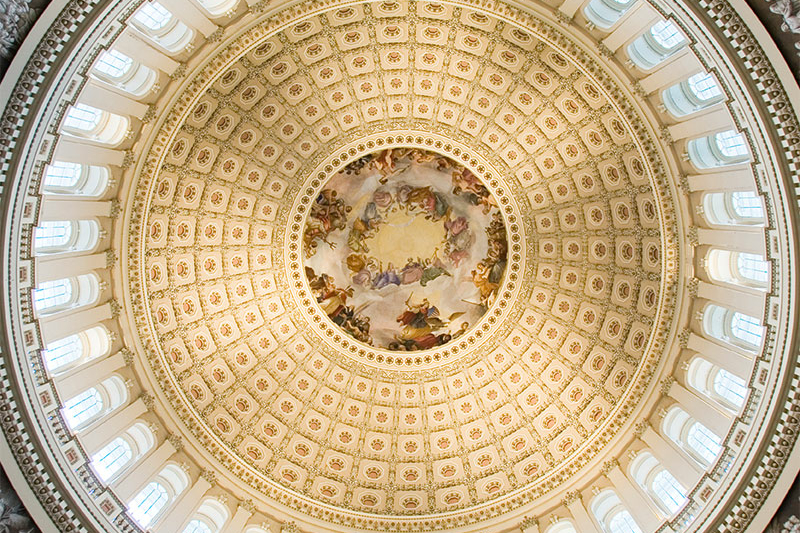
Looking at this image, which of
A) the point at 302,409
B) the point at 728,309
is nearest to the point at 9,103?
the point at 302,409

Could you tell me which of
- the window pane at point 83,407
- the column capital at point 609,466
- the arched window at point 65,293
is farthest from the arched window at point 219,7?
Result: the column capital at point 609,466

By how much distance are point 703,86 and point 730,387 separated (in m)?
8.86

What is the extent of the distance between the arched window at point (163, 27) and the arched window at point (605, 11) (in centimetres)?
1159

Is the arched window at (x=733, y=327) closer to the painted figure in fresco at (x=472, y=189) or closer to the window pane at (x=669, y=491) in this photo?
the window pane at (x=669, y=491)

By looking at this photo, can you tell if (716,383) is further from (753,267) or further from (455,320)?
(455,320)

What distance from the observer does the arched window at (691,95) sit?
17.7 meters

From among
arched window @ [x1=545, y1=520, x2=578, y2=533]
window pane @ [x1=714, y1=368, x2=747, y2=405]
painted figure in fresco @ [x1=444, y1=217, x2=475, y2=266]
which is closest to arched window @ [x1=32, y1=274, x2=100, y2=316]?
painted figure in fresco @ [x1=444, y1=217, x2=475, y2=266]

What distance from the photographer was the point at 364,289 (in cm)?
2911

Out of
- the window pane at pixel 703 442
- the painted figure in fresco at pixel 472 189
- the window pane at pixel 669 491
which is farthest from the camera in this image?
the painted figure in fresco at pixel 472 189

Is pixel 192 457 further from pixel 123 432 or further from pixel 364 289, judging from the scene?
pixel 364 289

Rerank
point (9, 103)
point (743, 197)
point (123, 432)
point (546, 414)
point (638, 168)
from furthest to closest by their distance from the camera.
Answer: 1. point (546, 414)
2. point (638, 168)
3. point (123, 432)
4. point (743, 197)
5. point (9, 103)

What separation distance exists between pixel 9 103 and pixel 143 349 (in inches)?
408

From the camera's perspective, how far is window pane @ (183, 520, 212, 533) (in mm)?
21109

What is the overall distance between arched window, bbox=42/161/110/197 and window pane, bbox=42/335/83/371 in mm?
4383
